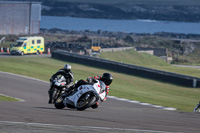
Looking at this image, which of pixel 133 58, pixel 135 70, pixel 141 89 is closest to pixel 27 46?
pixel 133 58

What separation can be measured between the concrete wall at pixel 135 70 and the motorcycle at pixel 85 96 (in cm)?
1850

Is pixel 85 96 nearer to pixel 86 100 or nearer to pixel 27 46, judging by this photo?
pixel 86 100

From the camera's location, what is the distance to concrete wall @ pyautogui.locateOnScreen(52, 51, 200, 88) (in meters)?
28.8

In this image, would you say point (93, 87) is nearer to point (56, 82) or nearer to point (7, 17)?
point (56, 82)

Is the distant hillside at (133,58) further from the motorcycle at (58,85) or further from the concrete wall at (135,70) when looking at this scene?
the motorcycle at (58,85)

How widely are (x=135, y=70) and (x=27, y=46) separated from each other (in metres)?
19.1

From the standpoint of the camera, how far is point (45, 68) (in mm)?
34531

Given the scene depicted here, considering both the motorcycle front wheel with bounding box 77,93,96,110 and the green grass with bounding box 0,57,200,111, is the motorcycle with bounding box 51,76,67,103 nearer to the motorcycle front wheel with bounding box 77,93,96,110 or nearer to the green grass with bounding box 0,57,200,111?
the motorcycle front wheel with bounding box 77,93,96,110

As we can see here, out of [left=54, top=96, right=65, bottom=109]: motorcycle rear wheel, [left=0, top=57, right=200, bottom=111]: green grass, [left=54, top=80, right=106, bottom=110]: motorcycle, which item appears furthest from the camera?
[left=0, top=57, right=200, bottom=111]: green grass

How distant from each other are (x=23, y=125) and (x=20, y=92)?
554 inches

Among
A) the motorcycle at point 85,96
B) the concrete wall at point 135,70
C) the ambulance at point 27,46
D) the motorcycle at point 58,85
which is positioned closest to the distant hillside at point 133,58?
the ambulance at point 27,46

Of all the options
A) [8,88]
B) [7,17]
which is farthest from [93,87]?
[7,17]

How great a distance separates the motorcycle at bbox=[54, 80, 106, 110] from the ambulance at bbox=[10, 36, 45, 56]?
3704 centimetres

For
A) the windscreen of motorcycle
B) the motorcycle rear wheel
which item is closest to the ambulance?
the motorcycle rear wheel
